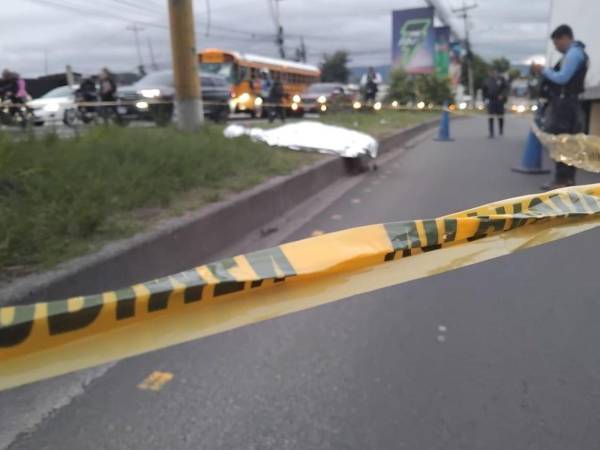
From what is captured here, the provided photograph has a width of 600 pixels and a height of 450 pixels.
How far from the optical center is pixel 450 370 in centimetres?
303

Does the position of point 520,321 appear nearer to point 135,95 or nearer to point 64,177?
point 64,177

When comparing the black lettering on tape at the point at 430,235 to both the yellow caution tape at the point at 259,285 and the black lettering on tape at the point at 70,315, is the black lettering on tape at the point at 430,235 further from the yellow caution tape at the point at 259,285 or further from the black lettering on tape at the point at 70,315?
the black lettering on tape at the point at 70,315

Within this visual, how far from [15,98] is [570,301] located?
47.7 ft

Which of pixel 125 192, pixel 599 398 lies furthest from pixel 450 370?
pixel 125 192

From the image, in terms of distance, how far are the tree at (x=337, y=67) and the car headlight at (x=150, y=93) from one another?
64818 millimetres

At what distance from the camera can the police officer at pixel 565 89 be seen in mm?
7289

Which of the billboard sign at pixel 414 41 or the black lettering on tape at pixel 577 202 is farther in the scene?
the billboard sign at pixel 414 41

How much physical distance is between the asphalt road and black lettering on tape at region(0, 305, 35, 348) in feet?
4.11

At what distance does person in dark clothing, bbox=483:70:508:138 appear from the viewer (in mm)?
16766

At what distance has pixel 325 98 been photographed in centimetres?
2712

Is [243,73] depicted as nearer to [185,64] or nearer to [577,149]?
[185,64]

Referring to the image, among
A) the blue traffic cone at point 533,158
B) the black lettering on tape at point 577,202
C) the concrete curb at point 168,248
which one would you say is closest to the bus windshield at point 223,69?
the blue traffic cone at point 533,158

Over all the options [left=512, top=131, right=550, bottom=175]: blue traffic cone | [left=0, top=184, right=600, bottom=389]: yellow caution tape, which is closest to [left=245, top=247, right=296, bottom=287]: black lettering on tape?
[left=0, top=184, right=600, bottom=389]: yellow caution tape

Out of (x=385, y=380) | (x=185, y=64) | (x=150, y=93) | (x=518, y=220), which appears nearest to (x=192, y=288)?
(x=518, y=220)
